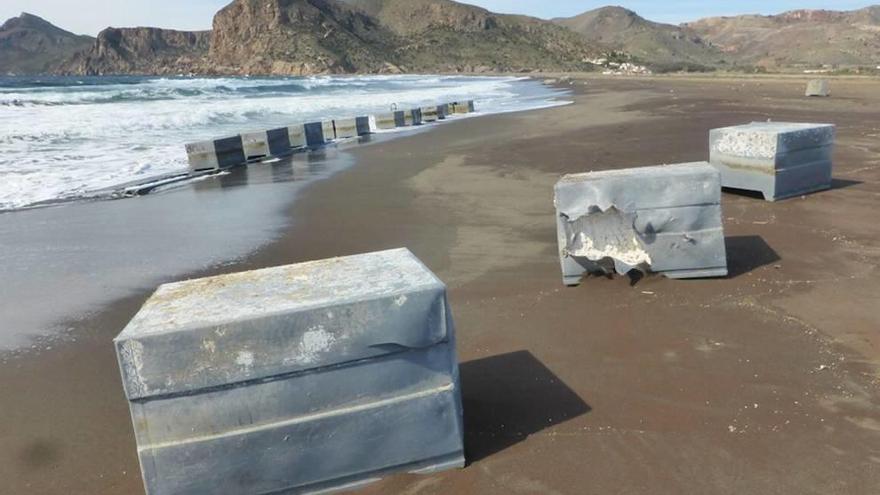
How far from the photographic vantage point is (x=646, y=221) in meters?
→ 5.24

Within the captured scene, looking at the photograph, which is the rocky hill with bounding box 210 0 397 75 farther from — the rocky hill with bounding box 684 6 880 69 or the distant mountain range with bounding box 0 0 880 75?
the rocky hill with bounding box 684 6 880 69

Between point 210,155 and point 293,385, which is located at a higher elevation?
point 210,155

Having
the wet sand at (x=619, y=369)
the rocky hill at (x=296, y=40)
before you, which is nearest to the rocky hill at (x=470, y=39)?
the rocky hill at (x=296, y=40)

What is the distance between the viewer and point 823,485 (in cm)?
280

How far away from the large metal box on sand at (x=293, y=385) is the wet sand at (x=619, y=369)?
0.32 metres

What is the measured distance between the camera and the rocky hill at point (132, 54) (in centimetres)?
17500

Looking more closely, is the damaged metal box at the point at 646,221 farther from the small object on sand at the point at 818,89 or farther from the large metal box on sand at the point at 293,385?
the small object on sand at the point at 818,89

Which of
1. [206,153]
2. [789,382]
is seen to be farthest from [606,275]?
[206,153]

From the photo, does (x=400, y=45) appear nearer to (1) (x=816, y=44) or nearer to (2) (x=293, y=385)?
(1) (x=816, y=44)

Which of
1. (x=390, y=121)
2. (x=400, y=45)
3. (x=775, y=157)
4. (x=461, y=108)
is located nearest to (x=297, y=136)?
(x=390, y=121)

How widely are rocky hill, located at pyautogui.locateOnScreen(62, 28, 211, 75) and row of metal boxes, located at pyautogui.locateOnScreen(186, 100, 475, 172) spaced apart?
6383 inches

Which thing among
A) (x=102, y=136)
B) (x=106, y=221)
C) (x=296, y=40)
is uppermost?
(x=296, y=40)

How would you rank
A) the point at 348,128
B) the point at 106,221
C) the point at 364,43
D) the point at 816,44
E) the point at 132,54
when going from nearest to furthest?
the point at 106,221 → the point at 348,128 → the point at 816,44 → the point at 364,43 → the point at 132,54

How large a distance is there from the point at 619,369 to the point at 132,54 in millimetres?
209599
